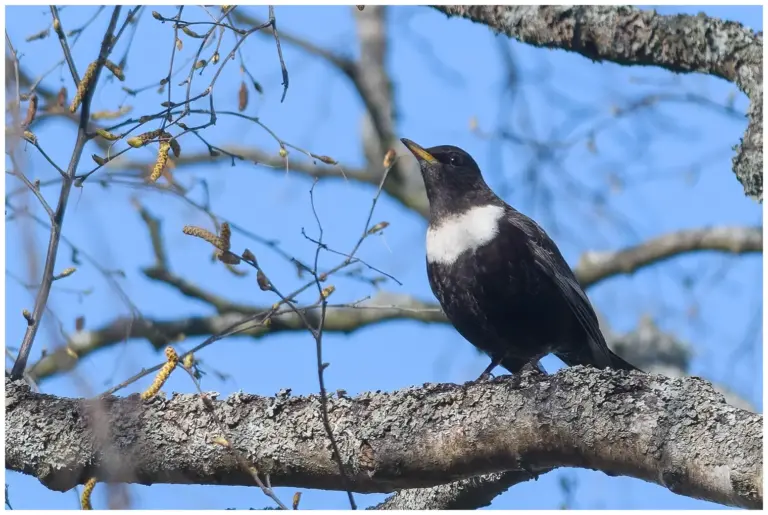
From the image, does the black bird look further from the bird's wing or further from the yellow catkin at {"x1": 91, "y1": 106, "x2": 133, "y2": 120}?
the yellow catkin at {"x1": 91, "y1": 106, "x2": 133, "y2": 120}

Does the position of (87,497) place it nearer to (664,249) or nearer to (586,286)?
(586,286)

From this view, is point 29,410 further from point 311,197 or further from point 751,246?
point 751,246

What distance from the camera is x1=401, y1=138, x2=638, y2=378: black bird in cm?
482

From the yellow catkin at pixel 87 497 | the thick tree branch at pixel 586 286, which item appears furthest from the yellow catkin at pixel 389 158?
the thick tree branch at pixel 586 286

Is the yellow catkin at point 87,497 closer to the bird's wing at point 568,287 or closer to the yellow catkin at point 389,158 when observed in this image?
the yellow catkin at point 389,158

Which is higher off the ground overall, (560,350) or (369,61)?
(369,61)

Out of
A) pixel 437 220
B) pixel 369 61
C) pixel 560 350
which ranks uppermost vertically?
pixel 369 61

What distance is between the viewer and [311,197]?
3.75 m

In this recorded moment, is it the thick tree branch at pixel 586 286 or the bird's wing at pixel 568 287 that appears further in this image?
the thick tree branch at pixel 586 286

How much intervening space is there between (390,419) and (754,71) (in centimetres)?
210

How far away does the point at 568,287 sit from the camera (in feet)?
16.4

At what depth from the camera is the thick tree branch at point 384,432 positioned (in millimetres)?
2916

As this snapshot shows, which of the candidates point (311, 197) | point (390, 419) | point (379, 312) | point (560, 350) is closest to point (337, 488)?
point (390, 419)

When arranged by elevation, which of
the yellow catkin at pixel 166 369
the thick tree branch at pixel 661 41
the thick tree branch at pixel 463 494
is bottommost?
the yellow catkin at pixel 166 369
